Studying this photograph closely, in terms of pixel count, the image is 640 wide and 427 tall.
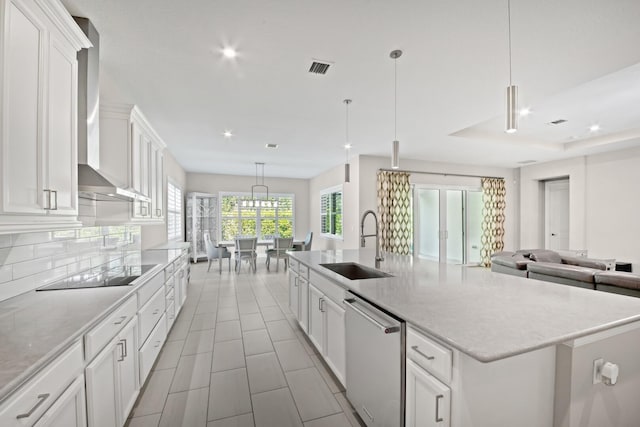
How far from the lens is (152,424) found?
1.76 m

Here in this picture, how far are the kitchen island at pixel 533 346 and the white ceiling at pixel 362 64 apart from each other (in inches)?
70.1

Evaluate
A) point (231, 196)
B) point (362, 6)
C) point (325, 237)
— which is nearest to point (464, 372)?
point (362, 6)

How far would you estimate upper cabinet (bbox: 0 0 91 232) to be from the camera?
1134mm

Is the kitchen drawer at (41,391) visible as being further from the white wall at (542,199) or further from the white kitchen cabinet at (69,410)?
the white wall at (542,199)

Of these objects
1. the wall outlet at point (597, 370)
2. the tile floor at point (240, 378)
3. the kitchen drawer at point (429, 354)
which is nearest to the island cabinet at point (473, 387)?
the kitchen drawer at point (429, 354)

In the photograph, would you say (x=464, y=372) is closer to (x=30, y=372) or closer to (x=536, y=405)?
(x=536, y=405)

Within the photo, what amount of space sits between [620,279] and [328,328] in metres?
2.83

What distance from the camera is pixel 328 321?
2.22 meters

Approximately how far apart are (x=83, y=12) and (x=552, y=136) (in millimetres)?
6524

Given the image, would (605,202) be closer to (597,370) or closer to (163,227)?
(597,370)

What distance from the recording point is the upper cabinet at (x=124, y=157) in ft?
8.12

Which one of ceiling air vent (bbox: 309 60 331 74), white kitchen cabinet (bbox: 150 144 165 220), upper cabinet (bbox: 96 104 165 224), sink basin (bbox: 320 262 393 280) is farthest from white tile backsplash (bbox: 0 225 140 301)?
ceiling air vent (bbox: 309 60 331 74)

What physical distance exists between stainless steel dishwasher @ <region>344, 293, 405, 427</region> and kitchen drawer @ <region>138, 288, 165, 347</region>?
151 cm

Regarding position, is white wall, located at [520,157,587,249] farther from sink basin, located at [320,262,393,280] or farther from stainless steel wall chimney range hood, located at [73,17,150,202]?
stainless steel wall chimney range hood, located at [73,17,150,202]
